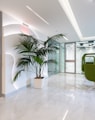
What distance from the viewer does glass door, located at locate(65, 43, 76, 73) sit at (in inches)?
356

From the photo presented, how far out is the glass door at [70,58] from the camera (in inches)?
356

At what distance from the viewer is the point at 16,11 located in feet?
11.2

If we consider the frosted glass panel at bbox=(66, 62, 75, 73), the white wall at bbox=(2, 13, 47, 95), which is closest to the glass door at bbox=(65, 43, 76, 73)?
the frosted glass panel at bbox=(66, 62, 75, 73)

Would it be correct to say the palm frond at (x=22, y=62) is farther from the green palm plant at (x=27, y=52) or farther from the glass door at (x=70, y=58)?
the glass door at (x=70, y=58)

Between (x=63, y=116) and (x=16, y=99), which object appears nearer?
(x=63, y=116)

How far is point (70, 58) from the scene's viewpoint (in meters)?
9.19

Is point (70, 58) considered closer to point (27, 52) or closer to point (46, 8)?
point (27, 52)

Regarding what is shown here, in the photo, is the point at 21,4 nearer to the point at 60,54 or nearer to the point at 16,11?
the point at 16,11

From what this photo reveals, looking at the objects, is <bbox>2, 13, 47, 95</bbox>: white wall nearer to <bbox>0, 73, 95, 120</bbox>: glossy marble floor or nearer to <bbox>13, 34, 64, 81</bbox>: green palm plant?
<bbox>13, 34, 64, 81</bbox>: green palm plant

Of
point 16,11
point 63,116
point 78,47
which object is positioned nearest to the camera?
point 63,116

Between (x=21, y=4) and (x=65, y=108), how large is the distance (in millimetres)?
2686

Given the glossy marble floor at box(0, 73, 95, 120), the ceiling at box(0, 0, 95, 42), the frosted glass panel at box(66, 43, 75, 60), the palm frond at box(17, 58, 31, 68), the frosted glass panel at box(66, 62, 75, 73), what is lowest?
the glossy marble floor at box(0, 73, 95, 120)

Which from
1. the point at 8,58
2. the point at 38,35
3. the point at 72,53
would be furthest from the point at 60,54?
the point at 8,58

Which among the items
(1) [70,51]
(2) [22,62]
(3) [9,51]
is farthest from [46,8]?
(1) [70,51]
